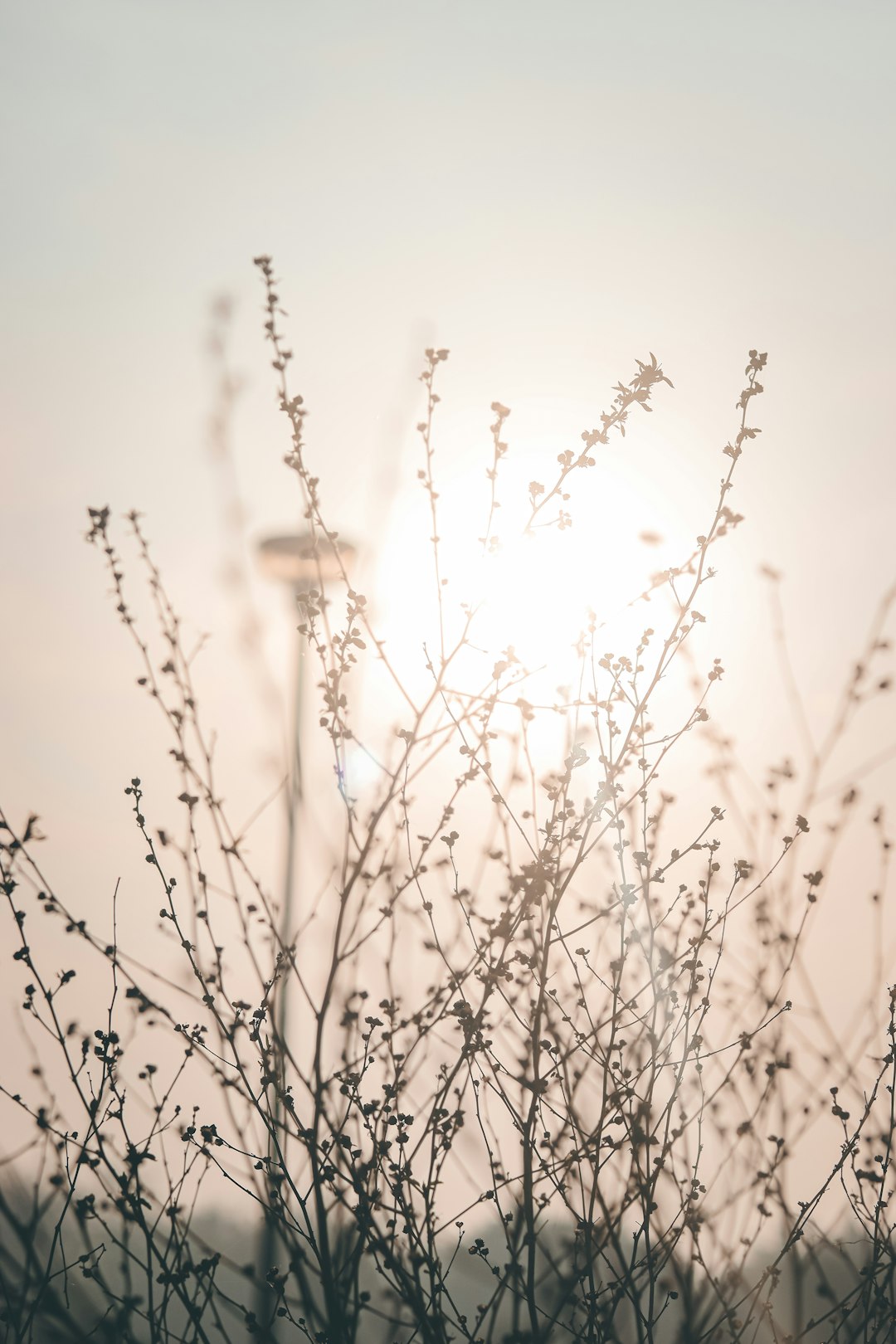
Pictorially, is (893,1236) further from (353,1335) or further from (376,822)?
(376,822)

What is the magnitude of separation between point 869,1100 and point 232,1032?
1727 millimetres

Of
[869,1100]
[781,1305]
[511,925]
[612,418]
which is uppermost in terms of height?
[612,418]

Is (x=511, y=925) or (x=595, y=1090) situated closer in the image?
(x=511, y=925)

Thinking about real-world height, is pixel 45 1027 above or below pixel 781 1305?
above

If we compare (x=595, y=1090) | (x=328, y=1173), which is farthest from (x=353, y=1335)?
(x=595, y=1090)

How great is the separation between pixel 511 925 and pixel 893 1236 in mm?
1541

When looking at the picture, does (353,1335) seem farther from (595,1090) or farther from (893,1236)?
(893,1236)

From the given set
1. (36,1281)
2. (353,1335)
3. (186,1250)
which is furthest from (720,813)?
(36,1281)

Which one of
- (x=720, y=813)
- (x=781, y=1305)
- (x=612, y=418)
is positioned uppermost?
(x=612, y=418)

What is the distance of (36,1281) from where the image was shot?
301 cm

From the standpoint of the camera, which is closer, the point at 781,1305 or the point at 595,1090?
the point at 595,1090

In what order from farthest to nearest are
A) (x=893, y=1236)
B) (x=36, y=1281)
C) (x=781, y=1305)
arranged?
(x=781, y=1305) < (x=893, y=1236) < (x=36, y=1281)

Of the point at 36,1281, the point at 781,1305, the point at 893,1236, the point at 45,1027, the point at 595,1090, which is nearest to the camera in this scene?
the point at 36,1281

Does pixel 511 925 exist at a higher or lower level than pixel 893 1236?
higher
